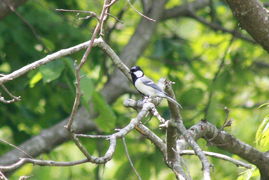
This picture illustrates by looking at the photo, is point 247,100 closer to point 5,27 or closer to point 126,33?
point 126,33

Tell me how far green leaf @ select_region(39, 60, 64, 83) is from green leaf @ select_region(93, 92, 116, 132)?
42 centimetres

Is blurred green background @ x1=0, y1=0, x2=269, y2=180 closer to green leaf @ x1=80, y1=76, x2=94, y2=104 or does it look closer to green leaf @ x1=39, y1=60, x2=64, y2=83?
green leaf @ x1=39, y1=60, x2=64, y2=83

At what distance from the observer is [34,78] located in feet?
15.1

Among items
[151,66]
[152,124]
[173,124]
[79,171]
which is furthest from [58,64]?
[151,66]

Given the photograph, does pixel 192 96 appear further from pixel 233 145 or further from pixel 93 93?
pixel 233 145

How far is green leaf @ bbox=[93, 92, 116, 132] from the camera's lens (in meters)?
4.73

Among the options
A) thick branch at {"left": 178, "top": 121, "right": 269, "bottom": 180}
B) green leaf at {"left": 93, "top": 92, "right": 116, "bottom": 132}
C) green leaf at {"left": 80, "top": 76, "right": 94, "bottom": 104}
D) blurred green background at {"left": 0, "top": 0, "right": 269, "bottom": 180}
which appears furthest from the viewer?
blurred green background at {"left": 0, "top": 0, "right": 269, "bottom": 180}

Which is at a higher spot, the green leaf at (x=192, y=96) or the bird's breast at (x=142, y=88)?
the bird's breast at (x=142, y=88)

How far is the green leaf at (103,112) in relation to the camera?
15.5ft

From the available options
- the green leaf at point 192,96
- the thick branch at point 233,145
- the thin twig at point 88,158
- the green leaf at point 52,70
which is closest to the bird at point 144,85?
the thick branch at point 233,145

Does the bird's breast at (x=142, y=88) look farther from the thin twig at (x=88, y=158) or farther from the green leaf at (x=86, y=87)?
the thin twig at (x=88, y=158)

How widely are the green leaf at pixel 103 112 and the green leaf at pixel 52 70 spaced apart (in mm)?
415

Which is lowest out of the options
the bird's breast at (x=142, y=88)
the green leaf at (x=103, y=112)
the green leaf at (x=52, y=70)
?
the green leaf at (x=103, y=112)

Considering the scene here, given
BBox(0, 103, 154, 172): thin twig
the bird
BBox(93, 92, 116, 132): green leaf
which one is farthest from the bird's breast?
BBox(0, 103, 154, 172): thin twig
